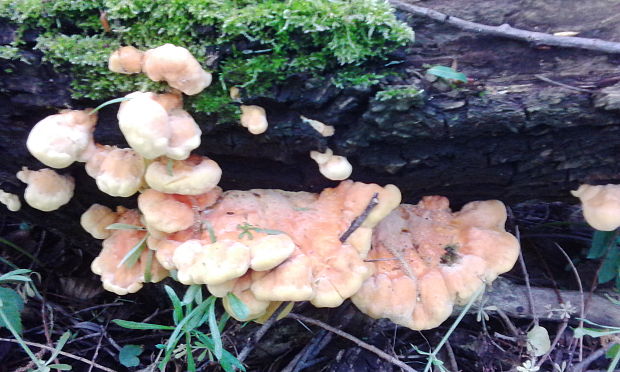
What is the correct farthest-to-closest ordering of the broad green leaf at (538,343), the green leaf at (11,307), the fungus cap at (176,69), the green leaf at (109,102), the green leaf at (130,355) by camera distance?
the green leaf at (130,355), the broad green leaf at (538,343), the green leaf at (11,307), the green leaf at (109,102), the fungus cap at (176,69)

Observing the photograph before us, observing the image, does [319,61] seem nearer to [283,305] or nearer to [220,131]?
[220,131]

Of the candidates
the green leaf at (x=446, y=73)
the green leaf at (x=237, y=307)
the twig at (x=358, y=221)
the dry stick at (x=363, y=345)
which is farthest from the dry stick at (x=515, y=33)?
the dry stick at (x=363, y=345)

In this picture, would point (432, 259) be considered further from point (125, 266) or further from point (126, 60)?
point (126, 60)

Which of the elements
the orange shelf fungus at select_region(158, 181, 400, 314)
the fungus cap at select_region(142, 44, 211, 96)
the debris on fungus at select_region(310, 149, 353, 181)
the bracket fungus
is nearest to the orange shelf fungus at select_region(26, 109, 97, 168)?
the fungus cap at select_region(142, 44, 211, 96)

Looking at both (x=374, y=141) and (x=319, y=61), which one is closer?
(x=319, y=61)

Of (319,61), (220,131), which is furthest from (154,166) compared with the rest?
(319,61)

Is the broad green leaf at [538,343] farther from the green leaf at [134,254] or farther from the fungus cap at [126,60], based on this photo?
the fungus cap at [126,60]
